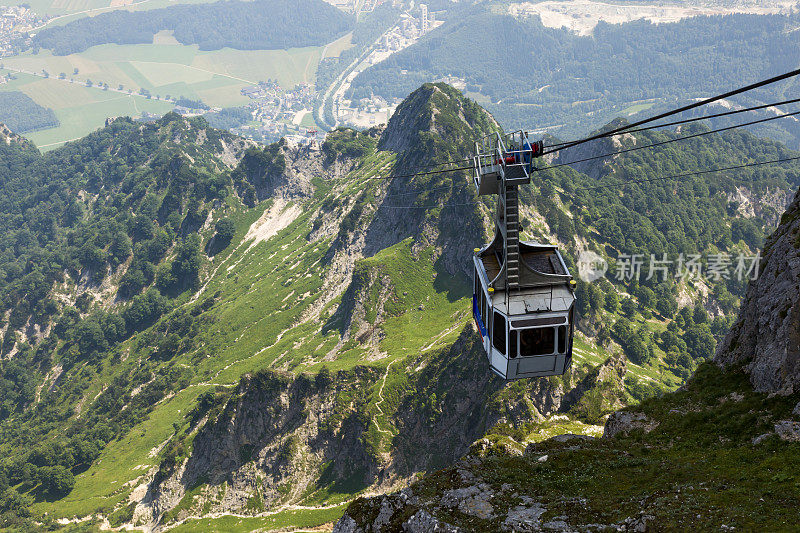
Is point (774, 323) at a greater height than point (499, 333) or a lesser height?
lesser

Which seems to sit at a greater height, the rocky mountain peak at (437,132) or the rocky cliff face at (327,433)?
the rocky mountain peak at (437,132)

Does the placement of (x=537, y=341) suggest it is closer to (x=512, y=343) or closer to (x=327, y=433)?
(x=512, y=343)

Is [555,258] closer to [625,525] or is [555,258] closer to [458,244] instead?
[625,525]

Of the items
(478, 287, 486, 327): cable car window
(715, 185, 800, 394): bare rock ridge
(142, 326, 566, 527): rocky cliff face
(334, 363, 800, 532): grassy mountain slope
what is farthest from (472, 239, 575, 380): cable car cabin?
(142, 326, 566, 527): rocky cliff face

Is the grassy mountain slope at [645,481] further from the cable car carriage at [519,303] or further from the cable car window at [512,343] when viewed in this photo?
the cable car window at [512,343]

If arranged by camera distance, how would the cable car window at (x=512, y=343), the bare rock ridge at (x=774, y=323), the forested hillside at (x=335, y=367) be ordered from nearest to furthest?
the cable car window at (x=512, y=343), the bare rock ridge at (x=774, y=323), the forested hillside at (x=335, y=367)

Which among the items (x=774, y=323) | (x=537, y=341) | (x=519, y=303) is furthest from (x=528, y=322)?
(x=774, y=323)

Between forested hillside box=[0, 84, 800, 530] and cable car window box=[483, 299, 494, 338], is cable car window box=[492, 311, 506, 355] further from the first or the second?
forested hillside box=[0, 84, 800, 530]

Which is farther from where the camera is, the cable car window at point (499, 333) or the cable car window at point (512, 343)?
the cable car window at point (499, 333)

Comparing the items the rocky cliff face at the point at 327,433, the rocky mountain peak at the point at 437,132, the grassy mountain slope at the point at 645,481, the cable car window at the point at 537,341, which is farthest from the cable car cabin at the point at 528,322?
the rocky mountain peak at the point at 437,132
